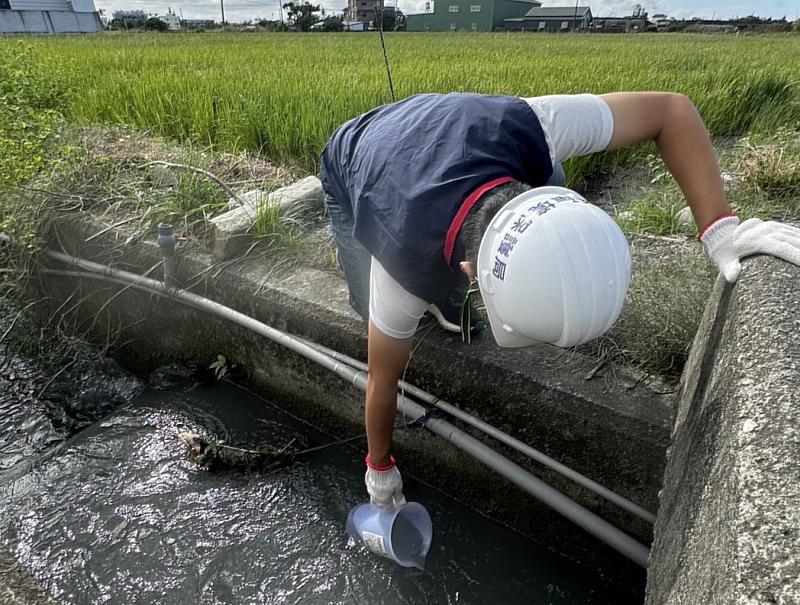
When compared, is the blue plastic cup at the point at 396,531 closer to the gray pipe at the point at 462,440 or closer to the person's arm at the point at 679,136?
the gray pipe at the point at 462,440

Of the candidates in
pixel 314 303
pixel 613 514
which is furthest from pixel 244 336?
pixel 613 514

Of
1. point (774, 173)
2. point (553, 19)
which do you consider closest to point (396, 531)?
point (774, 173)

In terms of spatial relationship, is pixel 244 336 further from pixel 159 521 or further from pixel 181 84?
pixel 181 84

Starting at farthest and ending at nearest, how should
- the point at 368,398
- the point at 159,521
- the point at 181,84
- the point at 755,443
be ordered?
1. the point at 181,84
2. the point at 159,521
3. the point at 368,398
4. the point at 755,443

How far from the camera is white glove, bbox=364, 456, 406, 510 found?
5.23ft

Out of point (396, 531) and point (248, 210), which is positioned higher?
point (248, 210)

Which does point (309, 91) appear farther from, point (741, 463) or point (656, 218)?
point (741, 463)

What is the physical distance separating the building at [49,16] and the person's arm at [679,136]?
2968cm

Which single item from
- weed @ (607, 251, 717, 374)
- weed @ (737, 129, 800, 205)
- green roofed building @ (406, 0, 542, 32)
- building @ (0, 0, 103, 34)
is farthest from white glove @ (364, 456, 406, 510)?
green roofed building @ (406, 0, 542, 32)

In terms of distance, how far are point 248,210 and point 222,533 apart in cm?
132

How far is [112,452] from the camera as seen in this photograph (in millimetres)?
2170

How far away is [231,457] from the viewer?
209cm

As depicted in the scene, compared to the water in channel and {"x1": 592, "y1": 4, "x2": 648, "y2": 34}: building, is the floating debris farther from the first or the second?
{"x1": 592, "y1": 4, "x2": 648, "y2": 34}: building

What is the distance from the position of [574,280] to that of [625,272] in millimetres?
128
